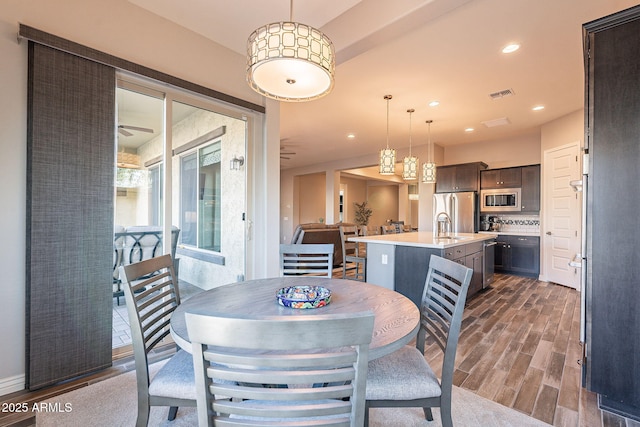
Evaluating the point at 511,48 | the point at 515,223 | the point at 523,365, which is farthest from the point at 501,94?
the point at 523,365

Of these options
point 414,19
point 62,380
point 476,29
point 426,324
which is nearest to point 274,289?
point 426,324

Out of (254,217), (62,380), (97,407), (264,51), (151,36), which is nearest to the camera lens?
(264,51)

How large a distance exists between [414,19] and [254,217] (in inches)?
94.8

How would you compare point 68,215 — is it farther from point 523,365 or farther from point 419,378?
point 523,365

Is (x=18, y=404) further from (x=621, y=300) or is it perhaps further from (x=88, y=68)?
(x=621, y=300)

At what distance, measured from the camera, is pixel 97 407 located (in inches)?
69.1

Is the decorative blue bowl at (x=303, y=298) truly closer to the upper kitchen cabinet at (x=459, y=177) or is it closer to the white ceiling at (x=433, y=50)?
the white ceiling at (x=433, y=50)

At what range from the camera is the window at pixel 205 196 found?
3.57m

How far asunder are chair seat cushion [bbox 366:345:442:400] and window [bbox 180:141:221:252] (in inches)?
111

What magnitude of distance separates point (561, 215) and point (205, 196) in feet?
18.8

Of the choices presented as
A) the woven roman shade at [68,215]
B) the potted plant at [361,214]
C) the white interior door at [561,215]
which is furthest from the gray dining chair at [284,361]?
the potted plant at [361,214]

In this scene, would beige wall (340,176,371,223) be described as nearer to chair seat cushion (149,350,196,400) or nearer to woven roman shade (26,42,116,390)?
woven roman shade (26,42,116,390)

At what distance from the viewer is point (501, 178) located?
596cm

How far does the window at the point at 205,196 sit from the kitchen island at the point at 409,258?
6.10 feet
